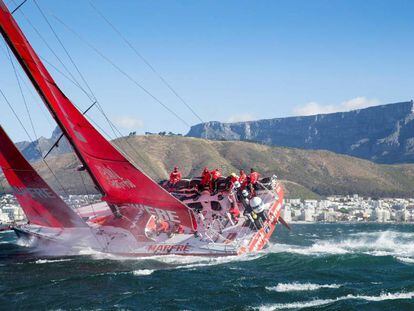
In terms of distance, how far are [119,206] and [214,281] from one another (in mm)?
10211

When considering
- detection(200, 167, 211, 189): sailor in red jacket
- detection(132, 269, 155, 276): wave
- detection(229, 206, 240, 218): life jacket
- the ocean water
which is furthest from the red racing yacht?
detection(132, 269, 155, 276): wave

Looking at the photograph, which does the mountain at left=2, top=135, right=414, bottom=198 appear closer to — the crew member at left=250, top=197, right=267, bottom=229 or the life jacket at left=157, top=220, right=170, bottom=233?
the life jacket at left=157, top=220, right=170, bottom=233

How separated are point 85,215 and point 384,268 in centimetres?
2048

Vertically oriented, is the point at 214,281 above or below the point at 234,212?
below

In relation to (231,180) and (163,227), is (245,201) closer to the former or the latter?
(231,180)

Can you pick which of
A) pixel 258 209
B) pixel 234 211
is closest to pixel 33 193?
pixel 234 211

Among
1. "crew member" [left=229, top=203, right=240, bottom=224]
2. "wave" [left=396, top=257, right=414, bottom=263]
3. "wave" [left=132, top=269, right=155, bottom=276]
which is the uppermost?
"crew member" [left=229, top=203, right=240, bottom=224]

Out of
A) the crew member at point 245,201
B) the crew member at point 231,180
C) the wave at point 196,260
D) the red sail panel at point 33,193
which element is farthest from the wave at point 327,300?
the red sail panel at point 33,193

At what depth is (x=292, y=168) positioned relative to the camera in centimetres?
18750

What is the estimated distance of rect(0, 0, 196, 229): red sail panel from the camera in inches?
1129

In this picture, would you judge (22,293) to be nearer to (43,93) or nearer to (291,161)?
(43,93)

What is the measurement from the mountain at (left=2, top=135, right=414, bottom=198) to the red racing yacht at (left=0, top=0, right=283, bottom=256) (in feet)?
383

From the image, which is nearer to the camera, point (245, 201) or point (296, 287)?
point (296, 287)

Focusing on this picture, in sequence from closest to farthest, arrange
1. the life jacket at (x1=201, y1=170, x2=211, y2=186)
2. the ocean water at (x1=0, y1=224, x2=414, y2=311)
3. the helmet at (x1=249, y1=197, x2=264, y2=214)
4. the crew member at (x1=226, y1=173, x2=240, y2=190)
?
the ocean water at (x1=0, y1=224, x2=414, y2=311) → the helmet at (x1=249, y1=197, x2=264, y2=214) → the crew member at (x1=226, y1=173, x2=240, y2=190) → the life jacket at (x1=201, y1=170, x2=211, y2=186)
